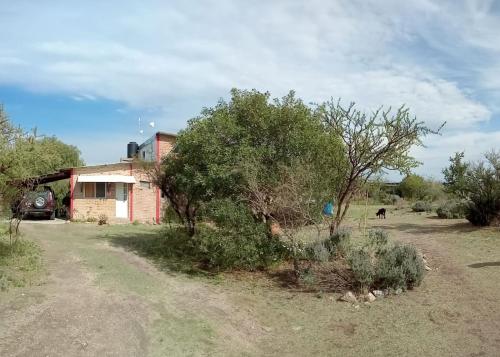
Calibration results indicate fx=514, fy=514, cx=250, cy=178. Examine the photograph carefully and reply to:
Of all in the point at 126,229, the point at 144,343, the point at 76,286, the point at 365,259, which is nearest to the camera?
the point at 144,343

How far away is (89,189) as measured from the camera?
2411 centimetres

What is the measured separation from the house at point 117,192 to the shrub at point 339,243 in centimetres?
1311

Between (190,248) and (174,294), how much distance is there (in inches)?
151

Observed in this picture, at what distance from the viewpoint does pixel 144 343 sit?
7086 millimetres

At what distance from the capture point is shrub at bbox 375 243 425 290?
31.6 ft

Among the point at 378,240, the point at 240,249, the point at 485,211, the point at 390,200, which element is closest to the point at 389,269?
the point at 378,240

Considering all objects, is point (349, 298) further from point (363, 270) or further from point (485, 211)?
point (485, 211)

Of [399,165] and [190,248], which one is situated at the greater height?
[399,165]

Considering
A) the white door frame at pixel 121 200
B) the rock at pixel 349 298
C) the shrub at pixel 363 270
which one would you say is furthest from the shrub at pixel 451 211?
the white door frame at pixel 121 200

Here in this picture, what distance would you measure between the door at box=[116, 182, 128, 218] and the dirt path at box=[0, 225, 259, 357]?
12860mm

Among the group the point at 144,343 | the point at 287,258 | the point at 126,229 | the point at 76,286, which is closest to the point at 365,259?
the point at 287,258

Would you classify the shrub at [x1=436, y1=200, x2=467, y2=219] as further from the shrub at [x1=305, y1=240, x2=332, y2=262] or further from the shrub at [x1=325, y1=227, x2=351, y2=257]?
the shrub at [x1=305, y1=240, x2=332, y2=262]

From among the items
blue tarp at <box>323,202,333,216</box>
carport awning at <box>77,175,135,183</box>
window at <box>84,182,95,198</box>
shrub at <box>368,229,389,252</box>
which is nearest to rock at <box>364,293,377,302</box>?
shrub at <box>368,229,389,252</box>

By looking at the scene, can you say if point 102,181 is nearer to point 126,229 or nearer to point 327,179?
point 126,229
